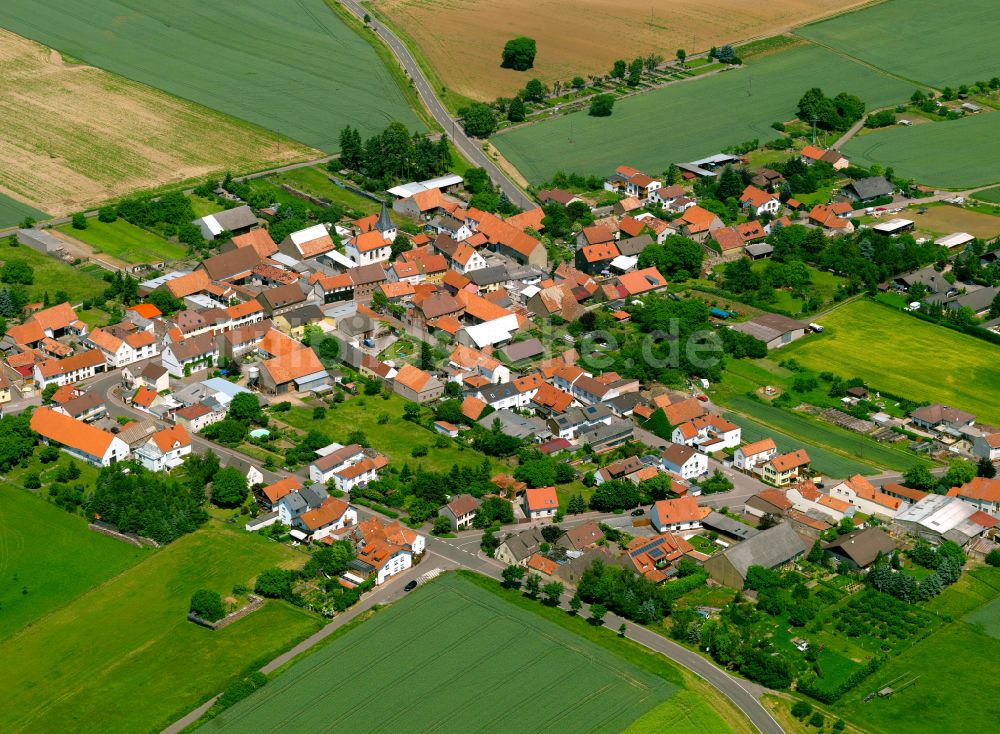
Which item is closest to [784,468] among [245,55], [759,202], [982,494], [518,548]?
[982,494]

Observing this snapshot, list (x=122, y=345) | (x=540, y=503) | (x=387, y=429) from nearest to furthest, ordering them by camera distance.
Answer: (x=540, y=503) < (x=387, y=429) < (x=122, y=345)

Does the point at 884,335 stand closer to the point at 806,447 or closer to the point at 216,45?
the point at 806,447

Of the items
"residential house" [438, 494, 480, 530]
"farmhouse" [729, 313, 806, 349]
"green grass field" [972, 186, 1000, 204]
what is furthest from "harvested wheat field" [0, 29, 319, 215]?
"green grass field" [972, 186, 1000, 204]

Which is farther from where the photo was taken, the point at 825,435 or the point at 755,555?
the point at 825,435

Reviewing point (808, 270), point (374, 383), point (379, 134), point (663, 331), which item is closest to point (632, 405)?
point (663, 331)

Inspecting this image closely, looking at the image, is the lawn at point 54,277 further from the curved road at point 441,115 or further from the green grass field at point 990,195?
the green grass field at point 990,195

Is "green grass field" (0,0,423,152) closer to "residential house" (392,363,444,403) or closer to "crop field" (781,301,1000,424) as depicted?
"residential house" (392,363,444,403)

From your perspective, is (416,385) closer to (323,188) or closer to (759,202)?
(323,188)
